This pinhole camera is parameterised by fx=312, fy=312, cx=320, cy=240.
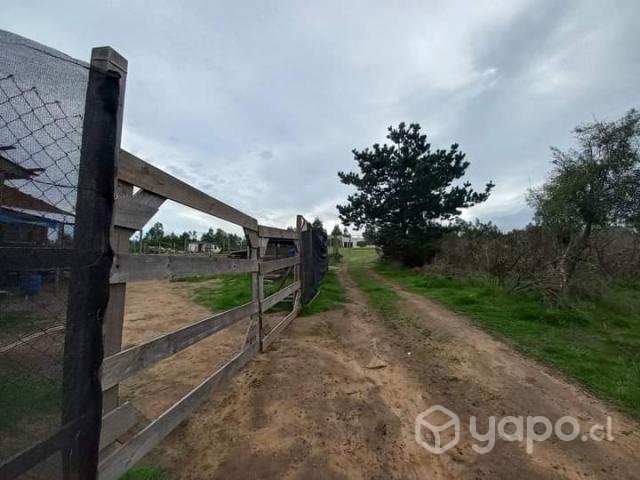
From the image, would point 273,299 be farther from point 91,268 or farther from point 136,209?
point 91,268

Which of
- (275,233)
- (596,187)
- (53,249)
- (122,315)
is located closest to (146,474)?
(122,315)

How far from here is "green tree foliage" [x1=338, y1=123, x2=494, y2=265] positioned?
15.8m

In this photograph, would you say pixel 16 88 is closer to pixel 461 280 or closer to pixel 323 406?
pixel 323 406

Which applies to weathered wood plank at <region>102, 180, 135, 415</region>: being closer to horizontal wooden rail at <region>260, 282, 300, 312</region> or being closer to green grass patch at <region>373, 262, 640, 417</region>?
horizontal wooden rail at <region>260, 282, 300, 312</region>

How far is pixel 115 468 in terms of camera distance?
159cm

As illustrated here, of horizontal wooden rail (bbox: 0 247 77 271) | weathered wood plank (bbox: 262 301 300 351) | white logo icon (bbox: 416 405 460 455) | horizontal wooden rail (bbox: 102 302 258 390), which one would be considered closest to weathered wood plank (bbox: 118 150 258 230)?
horizontal wooden rail (bbox: 0 247 77 271)

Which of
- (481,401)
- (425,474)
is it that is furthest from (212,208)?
(481,401)

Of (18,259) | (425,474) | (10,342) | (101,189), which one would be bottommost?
(425,474)

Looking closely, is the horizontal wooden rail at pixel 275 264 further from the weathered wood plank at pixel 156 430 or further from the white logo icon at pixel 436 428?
the white logo icon at pixel 436 428

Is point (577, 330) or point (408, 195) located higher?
point (408, 195)

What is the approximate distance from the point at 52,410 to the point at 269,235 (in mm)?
3209

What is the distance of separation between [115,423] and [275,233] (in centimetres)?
326

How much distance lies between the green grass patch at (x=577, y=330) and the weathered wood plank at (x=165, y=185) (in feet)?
13.5

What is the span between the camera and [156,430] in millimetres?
2025
